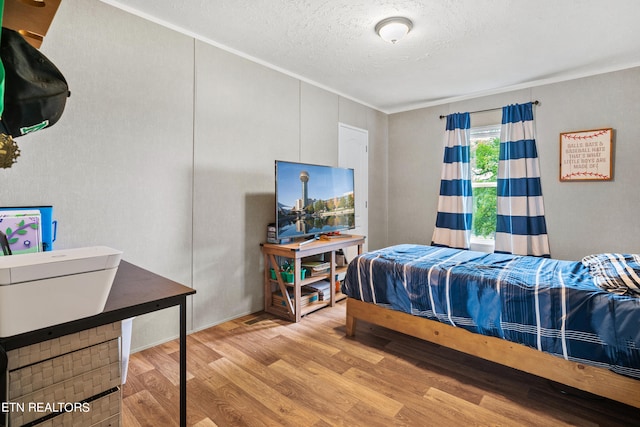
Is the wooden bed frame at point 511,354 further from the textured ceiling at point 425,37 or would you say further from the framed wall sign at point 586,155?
the framed wall sign at point 586,155

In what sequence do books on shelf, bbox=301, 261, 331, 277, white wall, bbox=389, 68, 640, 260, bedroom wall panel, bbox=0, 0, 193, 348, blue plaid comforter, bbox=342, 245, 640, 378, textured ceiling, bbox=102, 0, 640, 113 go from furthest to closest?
books on shelf, bbox=301, 261, 331, 277 < white wall, bbox=389, 68, 640, 260 < textured ceiling, bbox=102, 0, 640, 113 < bedroom wall panel, bbox=0, 0, 193, 348 < blue plaid comforter, bbox=342, 245, 640, 378

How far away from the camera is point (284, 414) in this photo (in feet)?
5.65

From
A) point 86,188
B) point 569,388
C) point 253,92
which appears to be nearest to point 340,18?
point 253,92

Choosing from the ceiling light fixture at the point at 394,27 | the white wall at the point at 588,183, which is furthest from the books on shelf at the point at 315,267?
the white wall at the point at 588,183

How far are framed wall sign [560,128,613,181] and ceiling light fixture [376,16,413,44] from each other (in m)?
2.26

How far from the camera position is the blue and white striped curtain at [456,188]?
13.4 ft

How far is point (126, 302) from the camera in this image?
123cm

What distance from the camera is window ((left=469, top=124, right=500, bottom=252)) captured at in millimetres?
3982

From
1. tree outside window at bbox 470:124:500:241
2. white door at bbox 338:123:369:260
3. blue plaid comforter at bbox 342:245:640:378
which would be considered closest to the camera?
blue plaid comforter at bbox 342:245:640:378

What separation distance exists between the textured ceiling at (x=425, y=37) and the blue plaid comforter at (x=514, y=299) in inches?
70.9

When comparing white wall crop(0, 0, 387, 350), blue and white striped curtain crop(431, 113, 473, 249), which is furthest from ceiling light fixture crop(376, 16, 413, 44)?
blue and white striped curtain crop(431, 113, 473, 249)

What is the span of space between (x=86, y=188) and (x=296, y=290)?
1807 millimetres

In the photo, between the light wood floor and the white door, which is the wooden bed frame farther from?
the white door

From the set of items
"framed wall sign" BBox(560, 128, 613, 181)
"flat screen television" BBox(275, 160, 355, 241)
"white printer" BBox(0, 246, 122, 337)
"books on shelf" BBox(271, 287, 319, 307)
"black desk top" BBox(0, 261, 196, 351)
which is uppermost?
"framed wall sign" BBox(560, 128, 613, 181)
